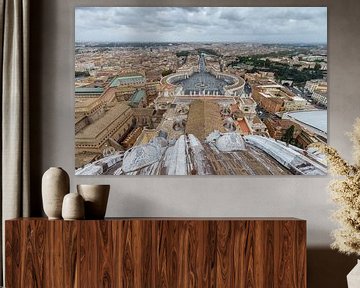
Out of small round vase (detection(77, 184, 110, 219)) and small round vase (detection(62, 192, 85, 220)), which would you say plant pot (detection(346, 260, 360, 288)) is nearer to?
small round vase (detection(77, 184, 110, 219))

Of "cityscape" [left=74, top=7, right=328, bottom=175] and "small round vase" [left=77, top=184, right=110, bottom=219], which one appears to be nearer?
"small round vase" [left=77, top=184, right=110, bottom=219]

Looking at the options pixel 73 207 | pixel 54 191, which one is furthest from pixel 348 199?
pixel 54 191

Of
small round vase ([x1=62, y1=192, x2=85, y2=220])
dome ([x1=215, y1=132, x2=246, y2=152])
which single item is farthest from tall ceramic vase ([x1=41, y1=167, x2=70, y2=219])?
dome ([x1=215, y1=132, x2=246, y2=152])

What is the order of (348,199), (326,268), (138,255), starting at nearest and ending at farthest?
(348,199)
(138,255)
(326,268)

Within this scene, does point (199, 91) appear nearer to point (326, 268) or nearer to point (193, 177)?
point (193, 177)

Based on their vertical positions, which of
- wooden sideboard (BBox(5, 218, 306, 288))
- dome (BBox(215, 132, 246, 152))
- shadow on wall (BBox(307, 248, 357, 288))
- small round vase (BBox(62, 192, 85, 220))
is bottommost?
shadow on wall (BBox(307, 248, 357, 288))

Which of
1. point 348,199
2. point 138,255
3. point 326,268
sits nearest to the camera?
point 348,199
